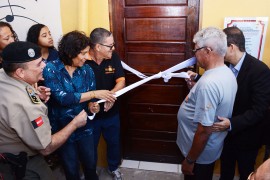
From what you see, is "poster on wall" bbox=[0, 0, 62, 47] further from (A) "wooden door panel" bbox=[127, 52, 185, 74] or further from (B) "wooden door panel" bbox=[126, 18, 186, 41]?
(A) "wooden door panel" bbox=[127, 52, 185, 74]

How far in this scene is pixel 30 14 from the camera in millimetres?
2506

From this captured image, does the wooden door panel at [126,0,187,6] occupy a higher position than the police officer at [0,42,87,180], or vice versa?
the wooden door panel at [126,0,187,6]

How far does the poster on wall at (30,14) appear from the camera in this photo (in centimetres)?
246

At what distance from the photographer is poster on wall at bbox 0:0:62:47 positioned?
2455 millimetres

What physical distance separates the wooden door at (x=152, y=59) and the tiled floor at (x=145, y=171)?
0.09 m

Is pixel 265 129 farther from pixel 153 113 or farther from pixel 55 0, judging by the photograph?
pixel 55 0

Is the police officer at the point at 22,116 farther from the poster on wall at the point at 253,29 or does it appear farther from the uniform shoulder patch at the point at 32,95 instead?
the poster on wall at the point at 253,29

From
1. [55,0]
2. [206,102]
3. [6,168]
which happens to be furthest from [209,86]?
[55,0]

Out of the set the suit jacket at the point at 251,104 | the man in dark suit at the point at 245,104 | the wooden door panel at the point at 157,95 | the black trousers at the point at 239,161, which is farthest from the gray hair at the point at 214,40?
the wooden door panel at the point at 157,95

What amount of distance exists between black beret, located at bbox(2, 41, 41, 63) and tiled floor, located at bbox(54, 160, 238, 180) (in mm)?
2020

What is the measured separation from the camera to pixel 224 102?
64.9 inches

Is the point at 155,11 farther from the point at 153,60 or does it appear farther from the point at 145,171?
the point at 145,171

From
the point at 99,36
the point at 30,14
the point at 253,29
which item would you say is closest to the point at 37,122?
the point at 99,36

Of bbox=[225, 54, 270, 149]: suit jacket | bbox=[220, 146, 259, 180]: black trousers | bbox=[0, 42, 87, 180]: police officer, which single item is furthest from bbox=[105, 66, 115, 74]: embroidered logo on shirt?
bbox=[220, 146, 259, 180]: black trousers
